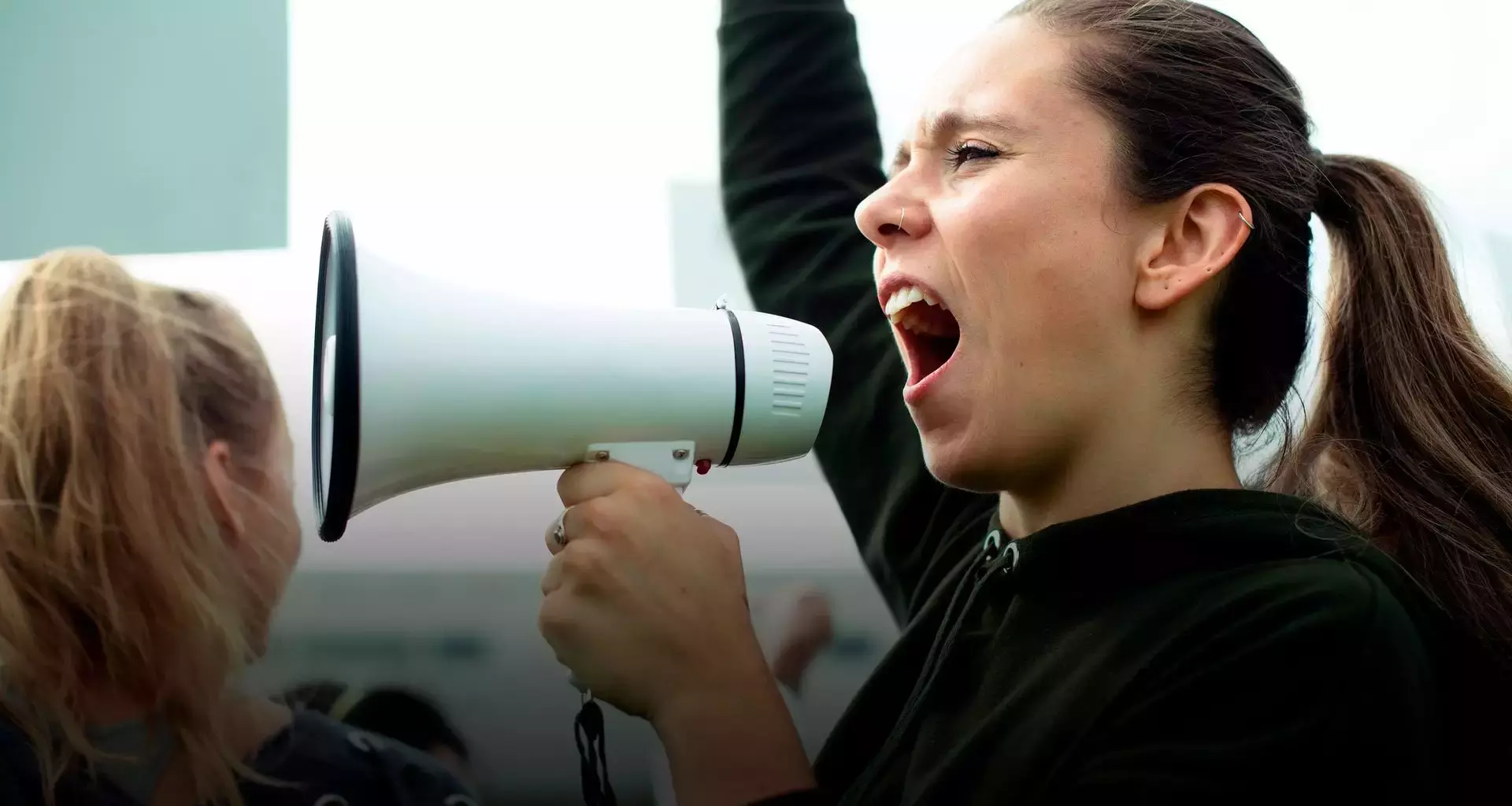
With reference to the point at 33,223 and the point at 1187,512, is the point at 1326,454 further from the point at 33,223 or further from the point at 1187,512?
the point at 33,223

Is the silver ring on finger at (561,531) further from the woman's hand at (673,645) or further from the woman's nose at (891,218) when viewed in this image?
the woman's nose at (891,218)

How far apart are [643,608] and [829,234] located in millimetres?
456

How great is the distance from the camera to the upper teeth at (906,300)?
0.84 metres

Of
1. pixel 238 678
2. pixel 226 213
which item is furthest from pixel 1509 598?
pixel 226 213

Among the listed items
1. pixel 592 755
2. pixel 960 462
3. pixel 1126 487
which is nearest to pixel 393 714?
pixel 592 755

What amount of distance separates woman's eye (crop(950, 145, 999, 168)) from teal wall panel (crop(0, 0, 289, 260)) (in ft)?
1.91

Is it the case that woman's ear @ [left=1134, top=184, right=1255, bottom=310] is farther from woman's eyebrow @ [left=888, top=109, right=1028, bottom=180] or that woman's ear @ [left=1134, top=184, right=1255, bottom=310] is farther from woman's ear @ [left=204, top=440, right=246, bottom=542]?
woman's ear @ [left=204, top=440, right=246, bottom=542]

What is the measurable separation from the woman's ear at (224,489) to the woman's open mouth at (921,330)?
1.72 feet

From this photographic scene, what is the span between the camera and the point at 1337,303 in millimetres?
941

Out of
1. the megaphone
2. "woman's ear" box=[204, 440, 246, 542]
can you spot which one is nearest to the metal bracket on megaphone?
the megaphone

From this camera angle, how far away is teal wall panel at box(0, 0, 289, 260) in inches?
36.9

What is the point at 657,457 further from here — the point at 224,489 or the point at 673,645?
the point at 224,489

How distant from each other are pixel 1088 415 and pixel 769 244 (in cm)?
38

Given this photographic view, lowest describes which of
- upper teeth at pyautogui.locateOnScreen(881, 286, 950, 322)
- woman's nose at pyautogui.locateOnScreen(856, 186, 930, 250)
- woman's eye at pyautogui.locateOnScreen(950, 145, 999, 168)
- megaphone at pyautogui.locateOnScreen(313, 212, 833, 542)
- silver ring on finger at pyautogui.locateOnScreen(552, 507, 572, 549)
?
silver ring on finger at pyautogui.locateOnScreen(552, 507, 572, 549)
